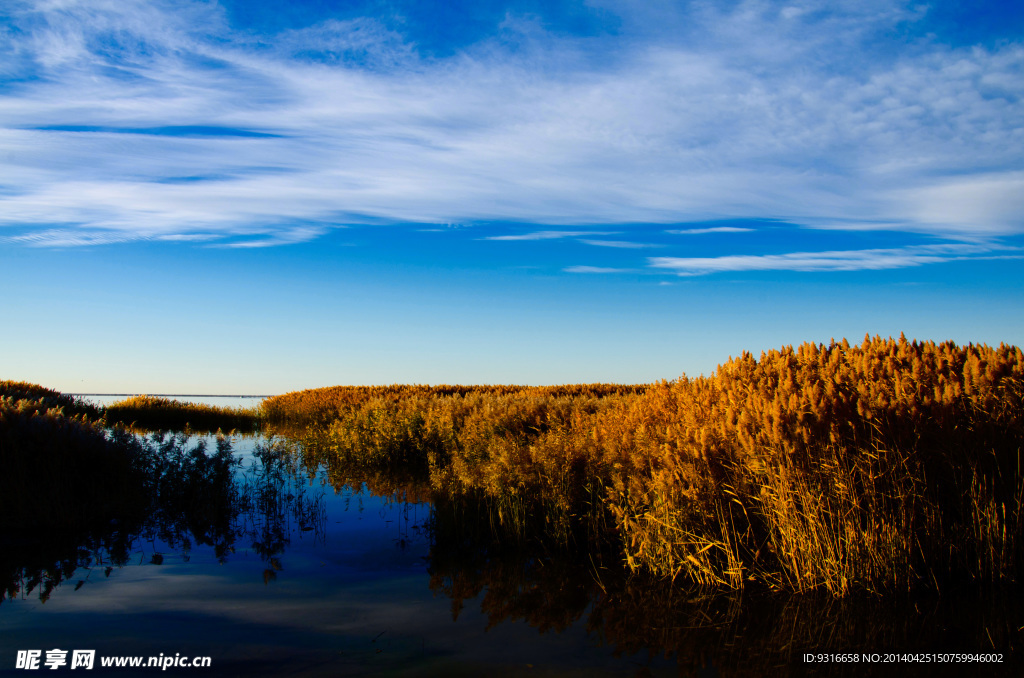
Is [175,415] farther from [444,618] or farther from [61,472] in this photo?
[444,618]

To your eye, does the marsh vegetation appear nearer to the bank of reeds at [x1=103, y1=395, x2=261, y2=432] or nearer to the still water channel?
the still water channel

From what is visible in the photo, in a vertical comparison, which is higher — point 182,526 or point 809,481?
point 809,481

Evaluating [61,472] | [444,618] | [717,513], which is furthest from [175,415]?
[717,513]

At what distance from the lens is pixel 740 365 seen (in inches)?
350

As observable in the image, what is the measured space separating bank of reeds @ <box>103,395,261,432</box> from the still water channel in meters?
18.1

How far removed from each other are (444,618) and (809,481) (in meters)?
3.79

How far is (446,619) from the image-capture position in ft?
17.9

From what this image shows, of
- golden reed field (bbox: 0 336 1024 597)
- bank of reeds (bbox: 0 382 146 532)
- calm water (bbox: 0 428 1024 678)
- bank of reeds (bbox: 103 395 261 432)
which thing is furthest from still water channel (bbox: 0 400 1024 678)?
bank of reeds (bbox: 103 395 261 432)

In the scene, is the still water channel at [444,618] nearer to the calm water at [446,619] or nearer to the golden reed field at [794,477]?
the calm water at [446,619]

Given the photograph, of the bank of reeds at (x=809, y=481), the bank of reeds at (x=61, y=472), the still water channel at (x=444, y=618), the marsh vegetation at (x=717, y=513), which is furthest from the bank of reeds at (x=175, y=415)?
the bank of reeds at (x=809, y=481)

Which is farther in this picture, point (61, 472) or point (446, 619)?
point (61, 472)

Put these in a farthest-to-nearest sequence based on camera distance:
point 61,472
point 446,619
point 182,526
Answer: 1. point 182,526
2. point 61,472
3. point 446,619

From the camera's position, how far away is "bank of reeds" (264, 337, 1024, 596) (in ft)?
19.0

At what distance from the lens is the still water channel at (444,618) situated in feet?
15.2
